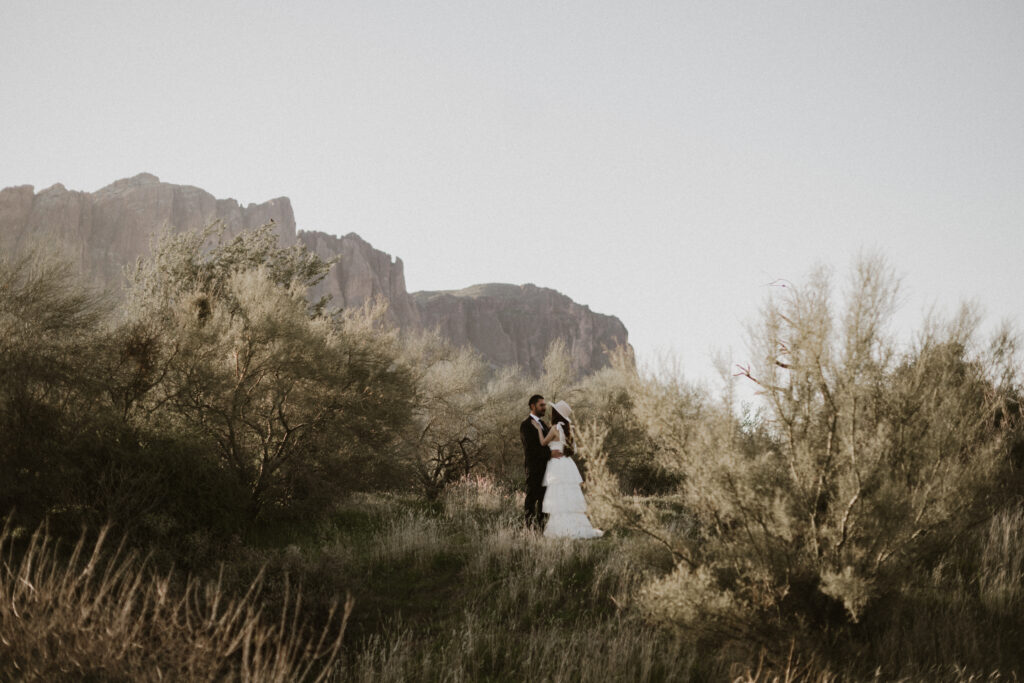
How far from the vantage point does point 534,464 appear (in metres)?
9.58

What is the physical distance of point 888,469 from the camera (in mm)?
4508

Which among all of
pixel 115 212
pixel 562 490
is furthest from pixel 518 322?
pixel 562 490

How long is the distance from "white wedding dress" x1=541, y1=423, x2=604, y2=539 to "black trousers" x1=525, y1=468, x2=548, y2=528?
0.43 feet

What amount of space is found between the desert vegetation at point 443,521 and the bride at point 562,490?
523 mm

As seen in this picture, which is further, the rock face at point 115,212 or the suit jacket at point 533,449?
the rock face at point 115,212

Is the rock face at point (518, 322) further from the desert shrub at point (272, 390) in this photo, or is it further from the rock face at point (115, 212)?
the desert shrub at point (272, 390)

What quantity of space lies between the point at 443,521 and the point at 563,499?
2.52m

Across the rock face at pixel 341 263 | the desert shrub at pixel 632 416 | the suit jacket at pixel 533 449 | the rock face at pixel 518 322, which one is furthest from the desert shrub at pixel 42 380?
the rock face at pixel 518 322

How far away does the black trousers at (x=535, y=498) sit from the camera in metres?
9.56

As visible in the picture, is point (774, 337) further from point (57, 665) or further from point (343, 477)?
point (343, 477)

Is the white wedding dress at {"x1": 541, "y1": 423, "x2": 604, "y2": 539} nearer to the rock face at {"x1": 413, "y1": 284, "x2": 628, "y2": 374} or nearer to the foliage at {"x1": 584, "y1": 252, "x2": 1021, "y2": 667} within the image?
the foliage at {"x1": 584, "y1": 252, "x2": 1021, "y2": 667}

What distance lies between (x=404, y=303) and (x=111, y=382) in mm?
93250

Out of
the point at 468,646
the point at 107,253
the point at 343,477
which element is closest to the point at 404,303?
the point at 107,253

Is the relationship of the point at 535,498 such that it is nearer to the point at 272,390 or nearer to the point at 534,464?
the point at 534,464
